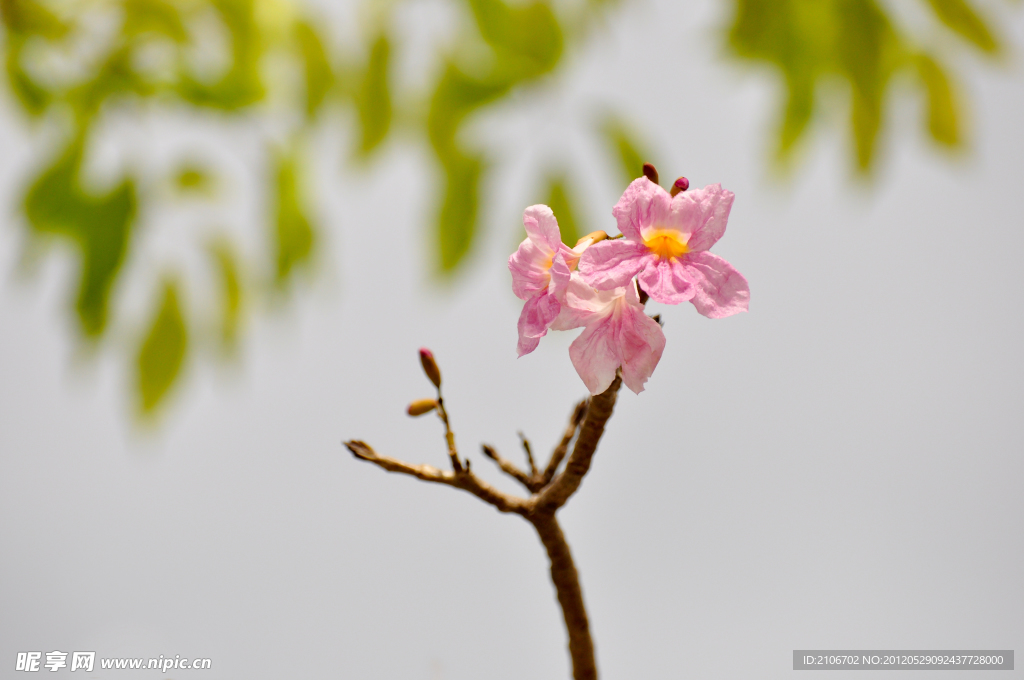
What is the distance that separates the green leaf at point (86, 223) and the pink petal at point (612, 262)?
64cm

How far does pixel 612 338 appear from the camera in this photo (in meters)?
0.29

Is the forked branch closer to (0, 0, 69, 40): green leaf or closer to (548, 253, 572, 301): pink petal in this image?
(548, 253, 572, 301): pink petal

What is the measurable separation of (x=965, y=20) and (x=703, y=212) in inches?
24.9

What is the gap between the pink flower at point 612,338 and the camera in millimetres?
286

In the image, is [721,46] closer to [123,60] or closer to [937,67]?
[937,67]

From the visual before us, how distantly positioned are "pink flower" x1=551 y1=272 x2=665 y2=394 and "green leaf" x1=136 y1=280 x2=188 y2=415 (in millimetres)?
749

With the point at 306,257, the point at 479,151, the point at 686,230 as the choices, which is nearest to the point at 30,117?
the point at 306,257

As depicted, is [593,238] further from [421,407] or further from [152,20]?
[152,20]

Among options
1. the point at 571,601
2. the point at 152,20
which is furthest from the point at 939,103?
the point at 152,20

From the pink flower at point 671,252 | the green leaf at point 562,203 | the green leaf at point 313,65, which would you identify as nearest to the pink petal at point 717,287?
the pink flower at point 671,252

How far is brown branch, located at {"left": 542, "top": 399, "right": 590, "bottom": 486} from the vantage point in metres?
0.40

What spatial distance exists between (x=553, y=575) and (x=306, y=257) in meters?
0.62

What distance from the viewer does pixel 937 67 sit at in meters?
0.82

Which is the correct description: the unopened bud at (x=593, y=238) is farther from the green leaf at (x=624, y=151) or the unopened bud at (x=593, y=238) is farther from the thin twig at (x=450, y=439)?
the green leaf at (x=624, y=151)
